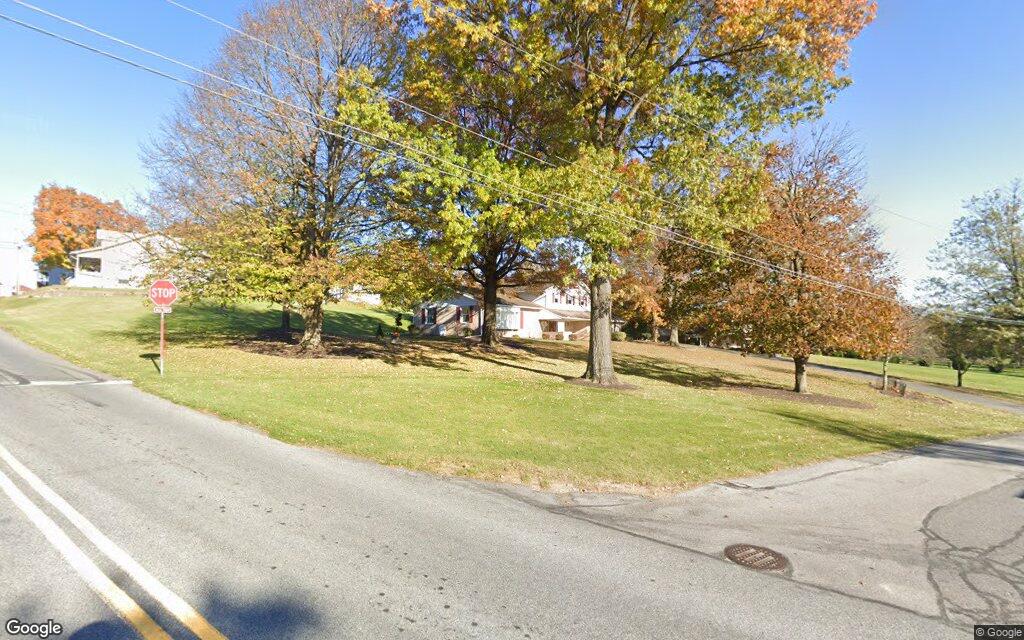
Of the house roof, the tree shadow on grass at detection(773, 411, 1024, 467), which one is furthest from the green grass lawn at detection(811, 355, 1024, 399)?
the house roof

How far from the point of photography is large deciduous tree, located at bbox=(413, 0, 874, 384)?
46.8 ft

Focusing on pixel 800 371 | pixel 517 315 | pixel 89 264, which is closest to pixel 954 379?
pixel 800 371

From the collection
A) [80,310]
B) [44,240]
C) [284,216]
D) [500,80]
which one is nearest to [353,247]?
[284,216]

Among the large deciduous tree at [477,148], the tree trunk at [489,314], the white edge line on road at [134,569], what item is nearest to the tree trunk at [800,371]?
the large deciduous tree at [477,148]

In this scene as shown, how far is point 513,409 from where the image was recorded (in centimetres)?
1248

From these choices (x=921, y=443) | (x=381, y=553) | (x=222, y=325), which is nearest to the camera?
(x=381, y=553)

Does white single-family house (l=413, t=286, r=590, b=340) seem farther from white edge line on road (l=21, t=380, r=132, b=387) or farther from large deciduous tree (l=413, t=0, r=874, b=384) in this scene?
white edge line on road (l=21, t=380, r=132, b=387)

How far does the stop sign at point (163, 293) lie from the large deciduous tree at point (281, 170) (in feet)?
10.0

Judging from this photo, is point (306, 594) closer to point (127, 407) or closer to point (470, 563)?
point (470, 563)

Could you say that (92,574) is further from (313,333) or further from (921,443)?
(313,333)

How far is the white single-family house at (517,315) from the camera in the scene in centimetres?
4416

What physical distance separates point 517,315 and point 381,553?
42572mm

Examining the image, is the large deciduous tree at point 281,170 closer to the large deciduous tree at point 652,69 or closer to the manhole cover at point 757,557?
the large deciduous tree at point 652,69

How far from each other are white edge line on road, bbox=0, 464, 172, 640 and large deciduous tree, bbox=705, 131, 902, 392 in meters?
18.6
